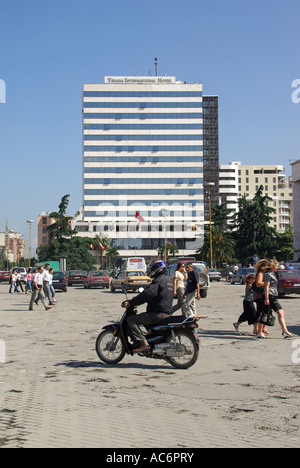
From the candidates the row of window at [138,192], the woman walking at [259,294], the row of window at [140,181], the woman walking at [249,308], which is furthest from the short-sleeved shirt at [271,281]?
the row of window at [140,181]

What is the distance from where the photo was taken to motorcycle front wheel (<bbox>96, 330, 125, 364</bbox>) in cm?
977

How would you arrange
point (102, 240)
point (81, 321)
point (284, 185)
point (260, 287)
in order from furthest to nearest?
point (284, 185) < point (102, 240) < point (81, 321) < point (260, 287)

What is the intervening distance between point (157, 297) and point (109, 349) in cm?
140

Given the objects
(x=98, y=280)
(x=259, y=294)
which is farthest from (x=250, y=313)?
(x=98, y=280)

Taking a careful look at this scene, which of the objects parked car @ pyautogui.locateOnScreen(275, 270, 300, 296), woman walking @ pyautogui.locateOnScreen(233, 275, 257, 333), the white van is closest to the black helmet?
woman walking @ pyautogui.locateOnScreen(233, 275, 257, 333)

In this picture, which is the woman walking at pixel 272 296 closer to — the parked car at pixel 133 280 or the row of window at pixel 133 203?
the parked car at pixel 133 280

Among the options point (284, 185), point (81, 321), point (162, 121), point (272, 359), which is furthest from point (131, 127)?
point (272, 359)

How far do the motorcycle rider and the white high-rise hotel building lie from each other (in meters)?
104

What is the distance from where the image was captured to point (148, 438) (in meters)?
5.38

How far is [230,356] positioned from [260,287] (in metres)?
3.12

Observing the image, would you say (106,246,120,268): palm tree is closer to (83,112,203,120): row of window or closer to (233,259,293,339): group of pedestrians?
(83,112,203,120): row of window

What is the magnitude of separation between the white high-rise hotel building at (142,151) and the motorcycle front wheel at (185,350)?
342 ft

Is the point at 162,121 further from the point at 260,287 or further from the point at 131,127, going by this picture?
the point at 260,287

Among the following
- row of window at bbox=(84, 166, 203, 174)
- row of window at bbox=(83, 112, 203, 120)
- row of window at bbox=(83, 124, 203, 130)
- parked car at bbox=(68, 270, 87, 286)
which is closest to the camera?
parked car at bbox=(68, 270, 87, 286)
